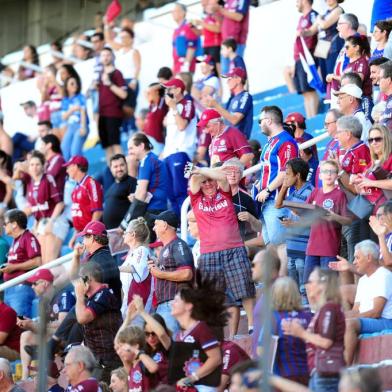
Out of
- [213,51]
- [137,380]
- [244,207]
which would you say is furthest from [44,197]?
[137,380]

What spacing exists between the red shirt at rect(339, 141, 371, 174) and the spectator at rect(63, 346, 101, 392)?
2.76 meters

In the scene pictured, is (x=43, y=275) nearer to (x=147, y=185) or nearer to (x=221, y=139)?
(x=147, y=185)

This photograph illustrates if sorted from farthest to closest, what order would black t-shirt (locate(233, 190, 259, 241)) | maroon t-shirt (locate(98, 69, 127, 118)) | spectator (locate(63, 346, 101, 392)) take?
maroon t-shirt (locate(98, 69, 127, 118)) < black t-shirt (locate(233, 190, 259, 241)) < spectator (locate(63, 346, 101, 392))

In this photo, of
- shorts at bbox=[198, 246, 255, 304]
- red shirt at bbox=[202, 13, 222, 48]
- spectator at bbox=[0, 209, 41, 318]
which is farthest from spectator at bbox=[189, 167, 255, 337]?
red shirt at bbox=[202, 13, 222, 48]

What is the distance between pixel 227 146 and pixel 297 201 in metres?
1.57

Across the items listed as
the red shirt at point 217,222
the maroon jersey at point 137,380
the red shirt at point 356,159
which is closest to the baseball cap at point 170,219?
the red shirt at point 217,222

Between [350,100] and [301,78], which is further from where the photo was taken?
[301,78]

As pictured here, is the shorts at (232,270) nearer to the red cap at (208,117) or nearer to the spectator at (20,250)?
the red cap at (208,117)

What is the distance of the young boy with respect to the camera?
37.1 feet

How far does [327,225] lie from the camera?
37.2 feet

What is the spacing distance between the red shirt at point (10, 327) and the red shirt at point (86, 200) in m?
1.99

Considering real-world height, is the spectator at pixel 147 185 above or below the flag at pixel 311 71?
below

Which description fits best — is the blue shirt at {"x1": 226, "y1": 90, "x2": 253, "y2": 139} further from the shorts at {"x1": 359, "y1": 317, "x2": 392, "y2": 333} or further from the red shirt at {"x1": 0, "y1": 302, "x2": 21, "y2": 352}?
the shorts at {"x1": 359, "y1": 317, "x2": 392, "y2": 333}

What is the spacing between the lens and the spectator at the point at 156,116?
55.6ft
